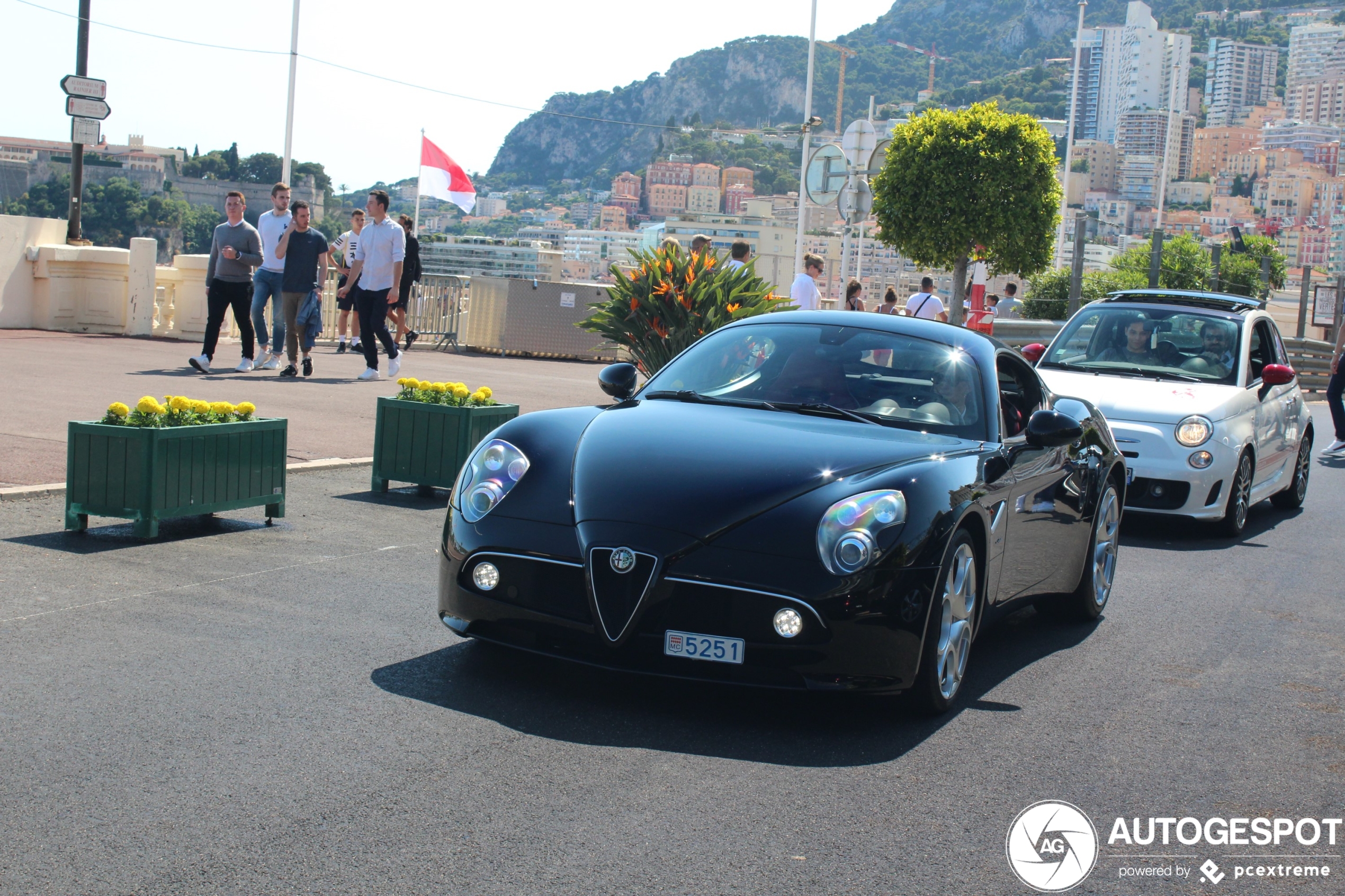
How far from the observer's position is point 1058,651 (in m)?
6.15

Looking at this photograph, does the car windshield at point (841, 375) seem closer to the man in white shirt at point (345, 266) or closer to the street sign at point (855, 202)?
the street sign at point (855, 202)

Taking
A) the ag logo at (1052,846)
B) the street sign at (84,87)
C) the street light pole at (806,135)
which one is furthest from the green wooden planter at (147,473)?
the street light pole at (806,135)

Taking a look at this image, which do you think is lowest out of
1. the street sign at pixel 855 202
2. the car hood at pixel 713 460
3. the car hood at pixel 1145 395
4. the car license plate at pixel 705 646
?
the car license plate at pixel 705 646

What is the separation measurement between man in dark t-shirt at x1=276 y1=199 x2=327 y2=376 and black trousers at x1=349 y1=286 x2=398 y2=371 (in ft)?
2.35

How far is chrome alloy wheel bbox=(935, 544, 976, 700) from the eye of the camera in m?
4.82

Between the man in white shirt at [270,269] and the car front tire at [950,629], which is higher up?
the man in white shirt at [270,269]

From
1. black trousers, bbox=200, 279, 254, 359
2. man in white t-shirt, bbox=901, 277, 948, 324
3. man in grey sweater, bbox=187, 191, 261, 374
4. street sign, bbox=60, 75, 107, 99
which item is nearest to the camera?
man in grey sweater, bbox=187, 191, 261, 374

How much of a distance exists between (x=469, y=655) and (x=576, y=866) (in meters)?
2.03

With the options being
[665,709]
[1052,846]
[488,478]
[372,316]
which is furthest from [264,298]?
[1052,846]

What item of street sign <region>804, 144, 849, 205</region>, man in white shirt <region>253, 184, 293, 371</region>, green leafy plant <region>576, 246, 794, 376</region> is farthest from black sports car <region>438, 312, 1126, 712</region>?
street sign <region>804, 144, 849, 205</region>

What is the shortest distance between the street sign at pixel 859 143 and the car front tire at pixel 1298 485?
8.08 metres

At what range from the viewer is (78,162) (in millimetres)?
21031

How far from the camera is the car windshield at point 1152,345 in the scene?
10.3 meters

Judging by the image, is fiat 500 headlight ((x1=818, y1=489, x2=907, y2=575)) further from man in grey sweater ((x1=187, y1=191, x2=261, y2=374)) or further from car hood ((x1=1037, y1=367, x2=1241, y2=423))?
man in grey sweater ((x1=187, y1=191, x2=261, y2=374))
